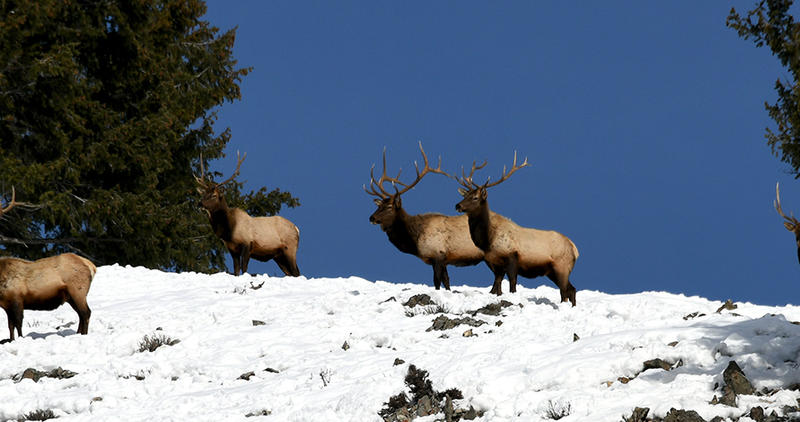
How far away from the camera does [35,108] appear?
944 inches

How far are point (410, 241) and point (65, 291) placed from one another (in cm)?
542

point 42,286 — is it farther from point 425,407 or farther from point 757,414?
point 757,414

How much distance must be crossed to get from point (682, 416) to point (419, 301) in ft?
21.0

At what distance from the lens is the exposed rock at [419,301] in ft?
40.4

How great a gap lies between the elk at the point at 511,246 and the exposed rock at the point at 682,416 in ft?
23.2

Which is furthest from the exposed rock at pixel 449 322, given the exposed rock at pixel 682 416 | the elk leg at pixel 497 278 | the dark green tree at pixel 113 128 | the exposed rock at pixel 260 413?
the dark green tree at pixel 113 128

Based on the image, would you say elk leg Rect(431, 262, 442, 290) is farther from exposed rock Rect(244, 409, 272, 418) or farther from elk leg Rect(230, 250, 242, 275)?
exposed rock Rect(244, 409, 272, 418)

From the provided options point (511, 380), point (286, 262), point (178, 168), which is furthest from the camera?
point (178, 168)

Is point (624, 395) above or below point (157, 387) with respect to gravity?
below

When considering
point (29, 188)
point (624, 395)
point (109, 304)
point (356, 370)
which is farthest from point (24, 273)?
point (29, 188)

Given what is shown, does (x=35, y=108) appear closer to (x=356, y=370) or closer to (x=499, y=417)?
(x=356, y=370)

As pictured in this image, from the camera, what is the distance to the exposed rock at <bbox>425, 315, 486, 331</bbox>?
10.5 meters

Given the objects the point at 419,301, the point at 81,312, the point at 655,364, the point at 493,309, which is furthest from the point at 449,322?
the point at 81,312

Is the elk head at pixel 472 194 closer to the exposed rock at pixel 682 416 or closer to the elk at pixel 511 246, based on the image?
the elk at pixel 511 246
